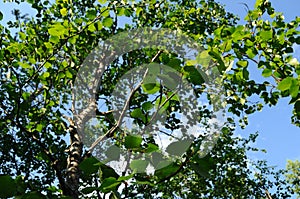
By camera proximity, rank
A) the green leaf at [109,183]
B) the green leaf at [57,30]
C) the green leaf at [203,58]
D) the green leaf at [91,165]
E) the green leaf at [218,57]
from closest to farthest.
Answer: the green leaf at [109,183]
the green leaf at [91,165]
the green leaf at [218,57]
the green leaf at [203,58]
the green leaf at [57,30]

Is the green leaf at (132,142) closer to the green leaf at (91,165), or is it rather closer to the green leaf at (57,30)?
the green leaf at (91,165)

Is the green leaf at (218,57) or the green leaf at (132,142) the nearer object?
the green leaf at (132,142)

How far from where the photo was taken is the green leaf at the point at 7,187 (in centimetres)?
136

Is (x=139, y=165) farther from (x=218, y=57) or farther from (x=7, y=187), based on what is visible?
(x=218, y=57)

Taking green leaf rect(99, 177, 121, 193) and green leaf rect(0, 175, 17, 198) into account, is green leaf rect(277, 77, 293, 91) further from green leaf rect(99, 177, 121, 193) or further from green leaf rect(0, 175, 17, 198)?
green leaf rect(0, 175, 17, 198)

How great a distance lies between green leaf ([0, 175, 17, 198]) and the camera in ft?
4.45

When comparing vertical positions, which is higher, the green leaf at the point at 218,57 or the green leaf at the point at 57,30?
the green leaf at the point at 57,30

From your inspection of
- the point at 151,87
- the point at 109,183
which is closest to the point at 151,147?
the point at 109,183

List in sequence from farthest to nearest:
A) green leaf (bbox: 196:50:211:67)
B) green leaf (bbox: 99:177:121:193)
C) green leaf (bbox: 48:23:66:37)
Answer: green leaf (bbox: 48:23:66:37) → green leaf (bbox: 196:50:211:67) → green leaf (bbox: 99:177:121:193)

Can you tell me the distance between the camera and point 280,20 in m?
4.26

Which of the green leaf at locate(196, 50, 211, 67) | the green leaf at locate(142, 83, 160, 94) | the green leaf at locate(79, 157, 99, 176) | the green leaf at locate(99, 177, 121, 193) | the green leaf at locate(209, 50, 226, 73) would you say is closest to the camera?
the green leaf at locate(99, 177, 121, 193)

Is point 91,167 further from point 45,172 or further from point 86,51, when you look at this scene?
point 45,172

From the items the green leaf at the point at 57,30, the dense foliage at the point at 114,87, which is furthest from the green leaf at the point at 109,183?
the green leaf at the point at 57,30

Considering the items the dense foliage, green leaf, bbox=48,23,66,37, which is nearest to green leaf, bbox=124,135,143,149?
the dense foliage
